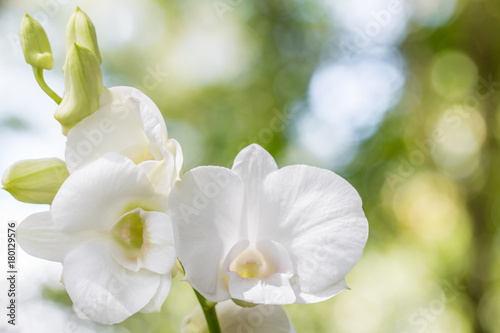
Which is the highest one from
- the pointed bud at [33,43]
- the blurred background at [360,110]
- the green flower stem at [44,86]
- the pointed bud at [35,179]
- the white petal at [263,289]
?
the pointed bud at [33,43]

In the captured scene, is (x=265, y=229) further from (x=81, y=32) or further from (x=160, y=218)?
(x=81, y=32)

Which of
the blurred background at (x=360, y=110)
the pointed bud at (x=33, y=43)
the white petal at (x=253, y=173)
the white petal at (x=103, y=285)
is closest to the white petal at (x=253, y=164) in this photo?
the white petal at (x=253, y=173)

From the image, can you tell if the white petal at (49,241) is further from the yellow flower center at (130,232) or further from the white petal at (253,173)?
the white petal at (253,173)

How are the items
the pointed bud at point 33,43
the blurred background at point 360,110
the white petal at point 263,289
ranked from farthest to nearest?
1. the blurred background at point 360,110
2. the pointed bud at point 33,43
3. the white petal at point 263,289

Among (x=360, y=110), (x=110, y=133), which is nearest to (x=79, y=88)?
(x=110, y=133)

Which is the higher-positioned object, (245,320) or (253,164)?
(253,164)

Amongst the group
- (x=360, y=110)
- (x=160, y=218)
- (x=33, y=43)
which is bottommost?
(x=360, y=110)

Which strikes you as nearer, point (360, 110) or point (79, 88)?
point (79, 88)
